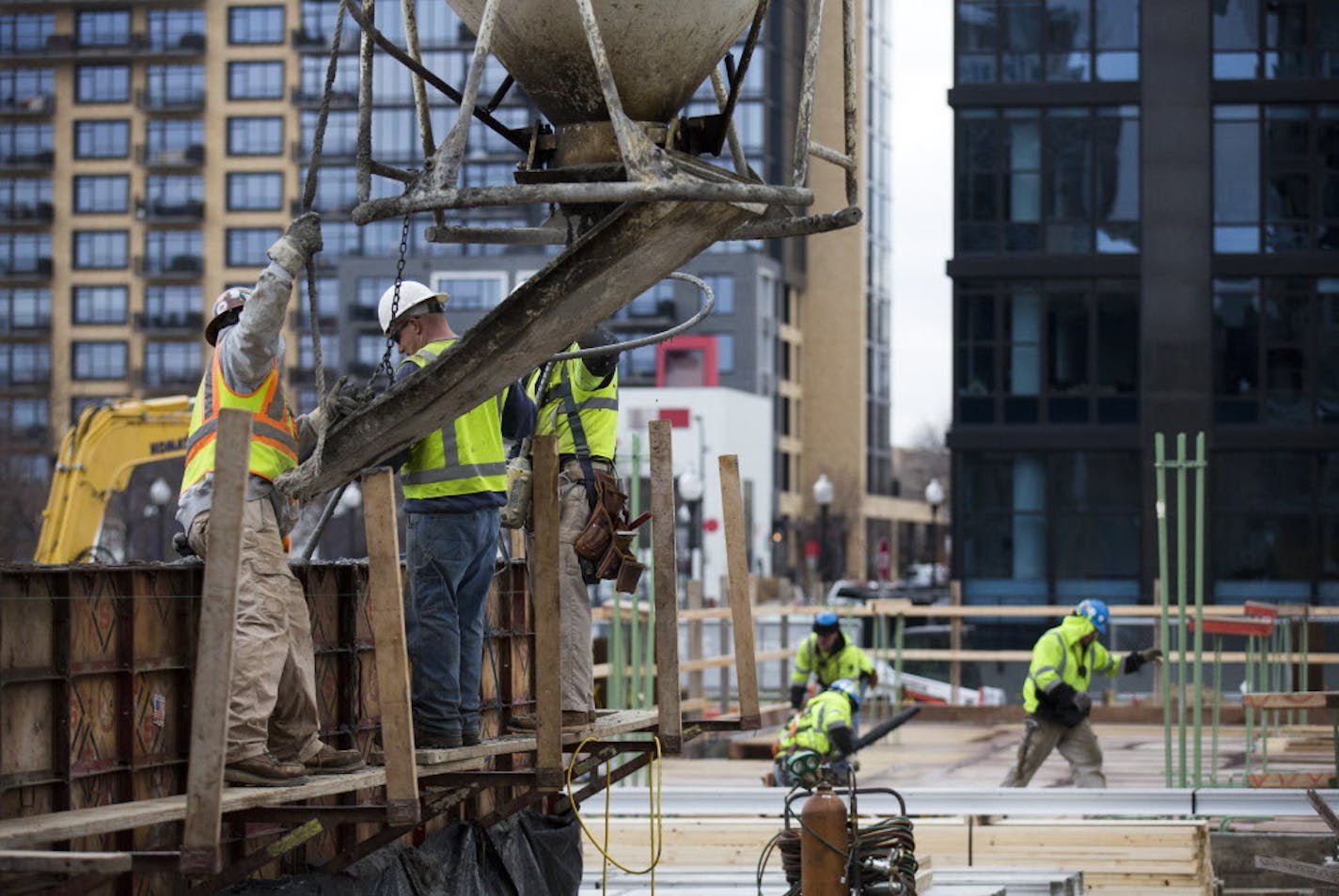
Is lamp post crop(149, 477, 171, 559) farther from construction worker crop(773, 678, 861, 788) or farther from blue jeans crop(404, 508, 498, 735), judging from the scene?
blue jeans crop(404, 508, 498, 735)

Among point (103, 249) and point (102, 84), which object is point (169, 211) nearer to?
point (103, 249)

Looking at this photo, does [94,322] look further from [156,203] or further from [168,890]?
[168,890]

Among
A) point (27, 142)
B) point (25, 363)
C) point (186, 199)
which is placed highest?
point (27, 142)

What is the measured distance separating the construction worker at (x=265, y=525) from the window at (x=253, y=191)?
99.8 m

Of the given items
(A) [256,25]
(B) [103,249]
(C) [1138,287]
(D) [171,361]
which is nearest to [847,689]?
(C) [1138,287]

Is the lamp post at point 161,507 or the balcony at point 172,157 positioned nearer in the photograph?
the lamp post at point 161,507

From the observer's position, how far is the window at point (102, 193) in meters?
106

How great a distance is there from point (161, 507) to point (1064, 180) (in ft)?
106

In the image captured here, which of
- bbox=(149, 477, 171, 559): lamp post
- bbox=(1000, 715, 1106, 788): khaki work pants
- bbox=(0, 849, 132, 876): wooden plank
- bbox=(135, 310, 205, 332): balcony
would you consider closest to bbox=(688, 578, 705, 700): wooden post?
bbox=(1000, 715, 1106, 788): khaki work pants

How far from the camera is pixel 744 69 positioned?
25.5ft

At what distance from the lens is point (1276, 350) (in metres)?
35.4

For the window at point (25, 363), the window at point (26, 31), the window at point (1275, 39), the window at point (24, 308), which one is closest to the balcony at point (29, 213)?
the window at point (24, 308)

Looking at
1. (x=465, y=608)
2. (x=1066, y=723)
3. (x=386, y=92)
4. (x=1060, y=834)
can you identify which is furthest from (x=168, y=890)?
(x=386, y=92)

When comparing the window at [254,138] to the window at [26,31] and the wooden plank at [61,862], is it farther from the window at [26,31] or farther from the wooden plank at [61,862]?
the wooden plank at [61,862]
